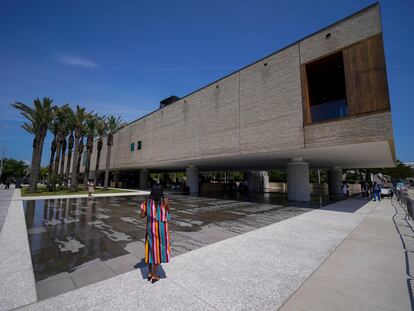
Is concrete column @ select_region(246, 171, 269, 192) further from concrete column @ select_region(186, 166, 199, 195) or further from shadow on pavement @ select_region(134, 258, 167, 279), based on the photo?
shadow on pavement @ select_region(134, 258, 167, 279)

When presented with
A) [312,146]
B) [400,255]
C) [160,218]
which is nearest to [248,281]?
[160,218]

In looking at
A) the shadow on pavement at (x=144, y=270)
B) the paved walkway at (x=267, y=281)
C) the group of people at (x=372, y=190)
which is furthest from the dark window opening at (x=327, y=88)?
the shadow on pavement at (x=144, y=270)

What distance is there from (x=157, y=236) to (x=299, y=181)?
17.1 m

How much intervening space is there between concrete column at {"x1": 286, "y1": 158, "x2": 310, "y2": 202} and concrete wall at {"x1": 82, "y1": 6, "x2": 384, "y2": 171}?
4.95 meters

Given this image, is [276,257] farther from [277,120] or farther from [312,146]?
[277,120]

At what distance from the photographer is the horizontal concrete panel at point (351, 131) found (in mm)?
10656

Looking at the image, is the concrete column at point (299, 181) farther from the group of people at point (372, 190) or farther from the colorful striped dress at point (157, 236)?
the colorful striped dress at point (157, 236)

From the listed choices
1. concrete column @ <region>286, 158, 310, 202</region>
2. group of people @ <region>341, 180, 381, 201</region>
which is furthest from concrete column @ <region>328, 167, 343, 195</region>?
concrete column @ <region>286, 158, 310, 202</region>

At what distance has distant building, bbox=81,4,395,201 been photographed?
447 inches

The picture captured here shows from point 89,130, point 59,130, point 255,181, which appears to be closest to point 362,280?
point 255,181

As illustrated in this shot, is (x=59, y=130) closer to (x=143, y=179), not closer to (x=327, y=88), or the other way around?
(x=143, y=179)

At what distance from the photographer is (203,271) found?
406 cm

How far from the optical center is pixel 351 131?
11.7 meters

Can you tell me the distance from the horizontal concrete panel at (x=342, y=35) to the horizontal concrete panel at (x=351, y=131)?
195 inches
